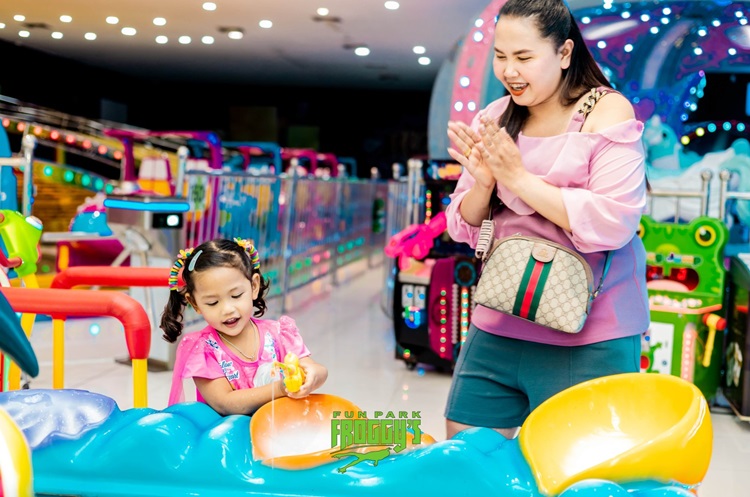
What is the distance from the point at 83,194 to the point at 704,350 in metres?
4.97

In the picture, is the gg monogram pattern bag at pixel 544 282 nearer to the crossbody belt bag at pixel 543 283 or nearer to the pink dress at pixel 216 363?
the crossbody belt bag at pixel 543 283

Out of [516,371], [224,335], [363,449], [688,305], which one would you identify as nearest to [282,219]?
[688,305]

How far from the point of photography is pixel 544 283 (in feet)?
4.20

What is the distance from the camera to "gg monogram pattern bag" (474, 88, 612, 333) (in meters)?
1.27

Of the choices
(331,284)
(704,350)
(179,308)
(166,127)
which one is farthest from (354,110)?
(179,308)

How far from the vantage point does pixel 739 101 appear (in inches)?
233

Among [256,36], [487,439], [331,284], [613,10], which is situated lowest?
[331,284]

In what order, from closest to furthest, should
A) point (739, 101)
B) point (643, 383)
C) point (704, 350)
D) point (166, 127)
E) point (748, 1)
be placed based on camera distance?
point (643, 383) → point (704, 350) → point (748, 1) → point (739, 101) → point (166, 127)

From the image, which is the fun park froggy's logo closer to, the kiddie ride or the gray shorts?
the kiddie ride

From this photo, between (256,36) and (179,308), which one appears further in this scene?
(256,36)

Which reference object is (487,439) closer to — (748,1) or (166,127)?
(748,1)

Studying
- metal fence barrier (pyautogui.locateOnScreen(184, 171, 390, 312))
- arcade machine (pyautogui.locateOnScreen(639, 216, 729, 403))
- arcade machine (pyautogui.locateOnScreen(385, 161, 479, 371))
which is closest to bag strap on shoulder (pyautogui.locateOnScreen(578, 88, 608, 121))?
arcade machine (pyautogui.locateOnScreen(639, 216, 729, 403))

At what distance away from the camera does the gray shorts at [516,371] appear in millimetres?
1322

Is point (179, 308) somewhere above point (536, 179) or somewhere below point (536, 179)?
below
